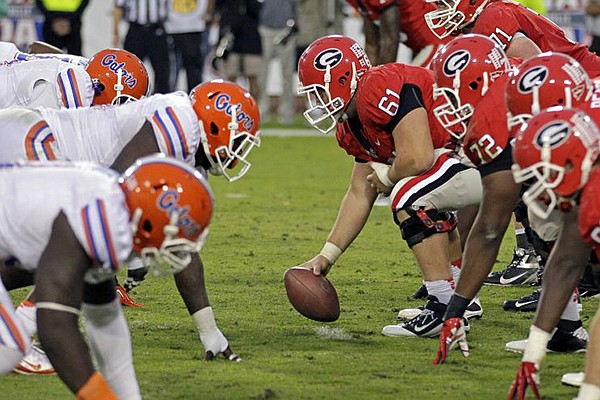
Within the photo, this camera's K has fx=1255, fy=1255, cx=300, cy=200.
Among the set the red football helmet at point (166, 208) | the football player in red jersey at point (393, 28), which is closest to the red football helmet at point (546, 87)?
the red football helmet at point (166, 208)

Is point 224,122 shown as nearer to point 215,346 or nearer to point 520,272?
point 215,346

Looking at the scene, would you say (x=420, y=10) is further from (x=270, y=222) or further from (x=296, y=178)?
(x=296, y=178)

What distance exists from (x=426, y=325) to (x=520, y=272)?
137 cm

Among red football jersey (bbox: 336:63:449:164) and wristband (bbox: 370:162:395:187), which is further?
wristband (bbox: 370:162:395:187)

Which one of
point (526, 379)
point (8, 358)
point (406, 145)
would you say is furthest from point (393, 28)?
point (8, 358)

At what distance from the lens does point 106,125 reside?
4719mm

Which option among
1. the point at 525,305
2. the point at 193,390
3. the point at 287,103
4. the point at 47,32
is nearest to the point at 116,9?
the point at 47,32

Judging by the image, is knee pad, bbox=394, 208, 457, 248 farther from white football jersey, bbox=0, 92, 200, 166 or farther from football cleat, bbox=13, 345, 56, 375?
football cleat, bbox=13, 345, 56, 375

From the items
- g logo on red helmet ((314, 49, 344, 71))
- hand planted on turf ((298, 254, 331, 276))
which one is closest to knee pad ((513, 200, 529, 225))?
hand planted on turf ((298, 254, 331, 276))

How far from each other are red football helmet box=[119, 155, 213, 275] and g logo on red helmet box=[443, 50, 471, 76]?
1499 mm

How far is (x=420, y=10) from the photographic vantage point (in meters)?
8.38

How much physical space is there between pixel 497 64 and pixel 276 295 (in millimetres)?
1776

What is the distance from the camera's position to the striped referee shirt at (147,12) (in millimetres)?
12406

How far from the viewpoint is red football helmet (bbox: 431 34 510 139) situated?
4.75 meters
